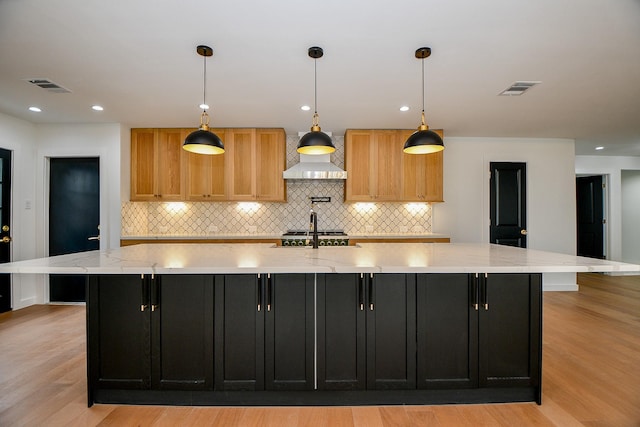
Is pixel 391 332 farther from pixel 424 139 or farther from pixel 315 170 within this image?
pixel 315 170

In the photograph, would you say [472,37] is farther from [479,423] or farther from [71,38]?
[71,38]

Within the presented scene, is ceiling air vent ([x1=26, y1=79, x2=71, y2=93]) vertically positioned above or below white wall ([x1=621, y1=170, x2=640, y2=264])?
above

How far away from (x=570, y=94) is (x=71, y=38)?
15.4 feet

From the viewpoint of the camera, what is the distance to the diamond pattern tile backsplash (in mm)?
4879

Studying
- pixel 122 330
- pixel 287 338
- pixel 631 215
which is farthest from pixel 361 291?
pixel 631 215

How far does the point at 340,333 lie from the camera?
77.5 inches

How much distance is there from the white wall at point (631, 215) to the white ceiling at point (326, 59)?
4.06m


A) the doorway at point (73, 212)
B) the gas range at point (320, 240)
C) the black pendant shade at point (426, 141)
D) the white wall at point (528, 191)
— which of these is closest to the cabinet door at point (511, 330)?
the black pendant shade at point (426, 141)

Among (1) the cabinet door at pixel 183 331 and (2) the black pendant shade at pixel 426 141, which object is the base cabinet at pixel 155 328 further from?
(2) the black pendant shade at pixel 426 141

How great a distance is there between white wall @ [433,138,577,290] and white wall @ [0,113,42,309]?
5979 mm

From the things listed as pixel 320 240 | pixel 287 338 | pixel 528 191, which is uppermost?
pixel 528 191

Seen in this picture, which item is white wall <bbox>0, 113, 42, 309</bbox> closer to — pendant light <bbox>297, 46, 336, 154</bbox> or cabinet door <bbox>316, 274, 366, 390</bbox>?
pendant light <bbox>297, 46, 336, 154</bbox>

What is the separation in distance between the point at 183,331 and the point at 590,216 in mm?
8283

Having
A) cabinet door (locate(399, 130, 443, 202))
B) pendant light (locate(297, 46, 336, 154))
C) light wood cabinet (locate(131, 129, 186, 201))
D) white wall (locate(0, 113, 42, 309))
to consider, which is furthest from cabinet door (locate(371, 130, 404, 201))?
white wall (locate(0, 113, 42, 309))
